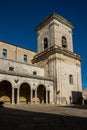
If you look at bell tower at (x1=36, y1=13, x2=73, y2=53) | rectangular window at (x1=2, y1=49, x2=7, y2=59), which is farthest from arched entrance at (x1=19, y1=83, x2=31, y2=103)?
bell tower at (x1=36, y1=13, x2=73, y2=53)

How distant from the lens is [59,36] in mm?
33406

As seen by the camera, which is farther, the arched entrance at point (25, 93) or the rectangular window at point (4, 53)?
the rectangular window at point (4, 53)

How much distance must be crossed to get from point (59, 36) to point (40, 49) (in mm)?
5475

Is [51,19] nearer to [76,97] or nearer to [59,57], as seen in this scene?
[59,57]

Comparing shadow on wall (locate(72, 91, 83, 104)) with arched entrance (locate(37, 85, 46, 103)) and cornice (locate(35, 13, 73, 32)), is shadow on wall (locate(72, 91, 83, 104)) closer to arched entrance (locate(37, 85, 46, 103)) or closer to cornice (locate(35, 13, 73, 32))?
arched entrance (locate(37, 85, 46, 103))

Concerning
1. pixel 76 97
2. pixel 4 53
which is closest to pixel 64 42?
pixel 76 97

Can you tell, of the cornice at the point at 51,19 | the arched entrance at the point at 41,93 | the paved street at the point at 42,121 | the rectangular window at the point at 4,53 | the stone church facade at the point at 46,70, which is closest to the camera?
the paved street at the point at 42,121

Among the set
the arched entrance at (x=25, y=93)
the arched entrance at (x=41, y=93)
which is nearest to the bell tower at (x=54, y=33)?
the arched entrance at (x=41, y=93)

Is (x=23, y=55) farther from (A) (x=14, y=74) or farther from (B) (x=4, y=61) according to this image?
(A) (x=14, y=74)

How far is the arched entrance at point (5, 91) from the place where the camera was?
25484 mm

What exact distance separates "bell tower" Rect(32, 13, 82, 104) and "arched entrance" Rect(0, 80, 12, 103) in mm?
8143

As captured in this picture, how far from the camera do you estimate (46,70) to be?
3209 centimetres

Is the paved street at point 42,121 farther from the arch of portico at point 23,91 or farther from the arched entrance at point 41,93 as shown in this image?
the arched entrance at point 41,93

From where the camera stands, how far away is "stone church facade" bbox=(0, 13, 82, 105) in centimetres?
2602
